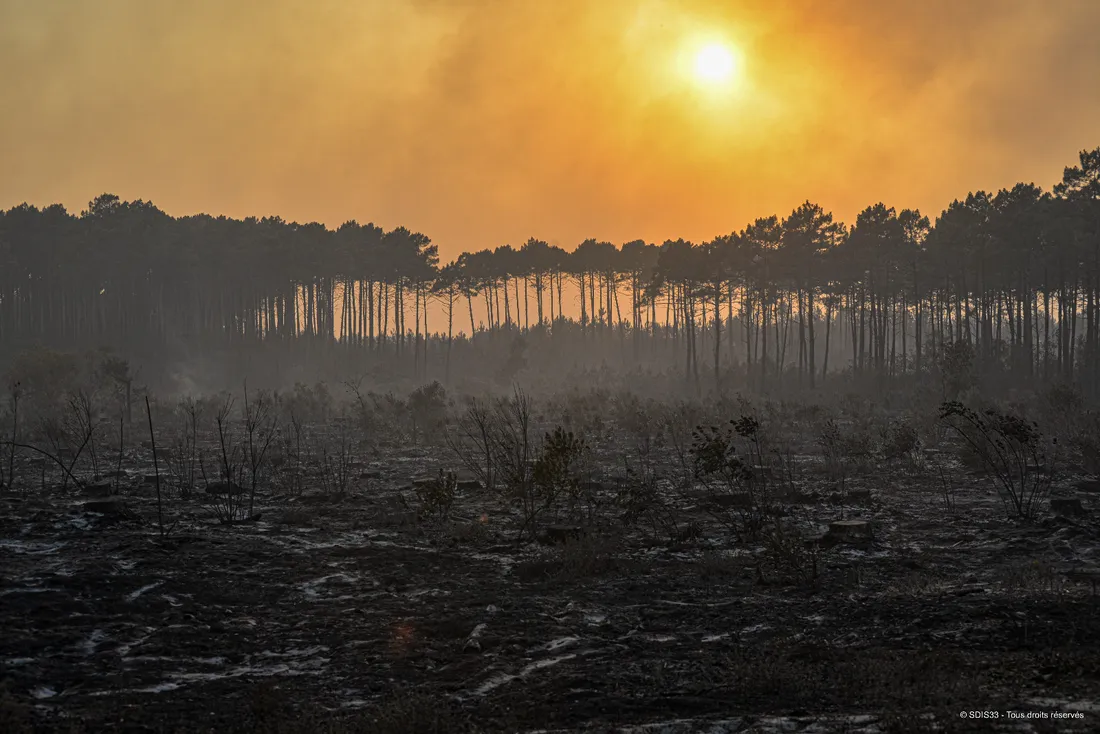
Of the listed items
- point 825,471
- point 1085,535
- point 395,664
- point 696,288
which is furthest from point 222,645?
point 696,288

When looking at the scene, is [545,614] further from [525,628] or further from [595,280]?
[595,280]

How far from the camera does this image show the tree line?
50312 mm

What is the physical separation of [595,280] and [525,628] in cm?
7162

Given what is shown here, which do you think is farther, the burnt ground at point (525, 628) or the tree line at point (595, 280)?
the tree line at point (595, 280)

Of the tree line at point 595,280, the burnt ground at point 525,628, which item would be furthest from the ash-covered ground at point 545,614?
the tree line at point 595,280

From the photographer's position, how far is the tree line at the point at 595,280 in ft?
165

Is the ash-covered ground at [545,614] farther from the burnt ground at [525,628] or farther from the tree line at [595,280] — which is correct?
the tree line at [595,280]

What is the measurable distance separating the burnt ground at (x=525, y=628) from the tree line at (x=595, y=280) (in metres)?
41.0

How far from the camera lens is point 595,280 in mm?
78500

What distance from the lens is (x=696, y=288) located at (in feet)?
208

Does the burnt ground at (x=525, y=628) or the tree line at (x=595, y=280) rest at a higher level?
the tree line at (x=595, y=280)

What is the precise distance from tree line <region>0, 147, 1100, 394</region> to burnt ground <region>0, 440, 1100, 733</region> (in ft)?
135

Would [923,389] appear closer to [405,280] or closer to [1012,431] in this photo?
[1012,431]

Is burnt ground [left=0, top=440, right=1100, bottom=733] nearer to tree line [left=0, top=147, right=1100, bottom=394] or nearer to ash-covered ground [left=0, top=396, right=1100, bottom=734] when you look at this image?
ash-covered ground [left=0, top=396, right=1100, bottom=734]
